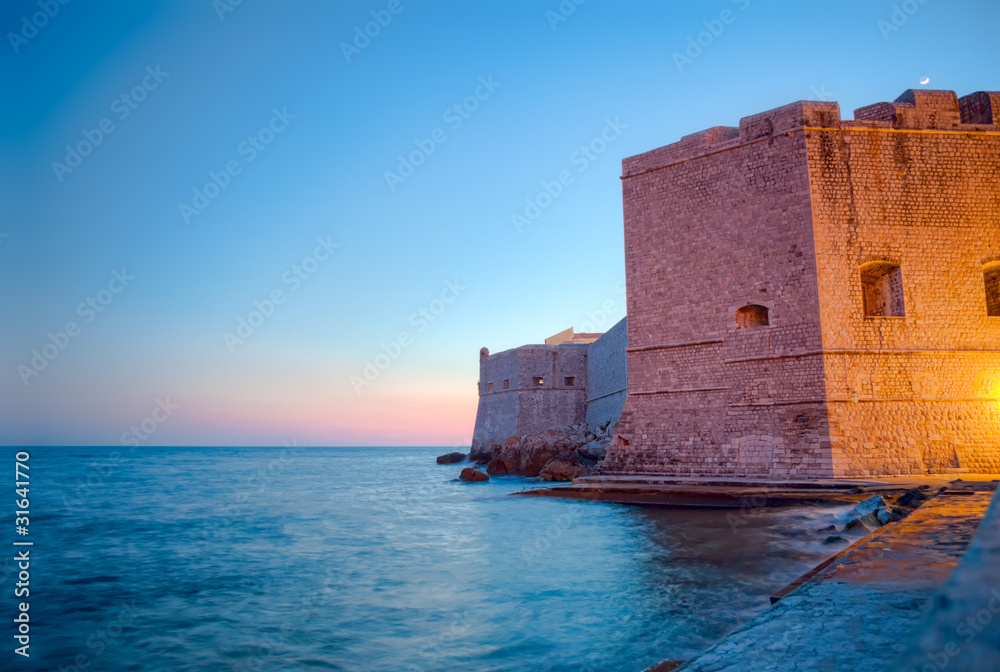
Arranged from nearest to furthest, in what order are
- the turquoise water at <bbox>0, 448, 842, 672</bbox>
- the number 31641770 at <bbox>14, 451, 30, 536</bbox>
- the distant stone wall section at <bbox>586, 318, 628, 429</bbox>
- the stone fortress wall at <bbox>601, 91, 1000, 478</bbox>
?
the turquoise water at <bbox>0, 448, 842, 672</bbox> < the number 31641770 at <bbox>14, 451, 30, 536</bbox> < the stone fortress wall at <bbox>601, 91, 1000, 478</bbox> < the distant stone wall section at <bbox>586, 318, 628, 429</bbox>

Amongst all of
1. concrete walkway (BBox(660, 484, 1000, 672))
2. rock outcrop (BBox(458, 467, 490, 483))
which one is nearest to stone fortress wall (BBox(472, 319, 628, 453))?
rock outcrop (BBox(458, 467, 490, 483))

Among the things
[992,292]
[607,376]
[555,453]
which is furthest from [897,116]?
[555,453]

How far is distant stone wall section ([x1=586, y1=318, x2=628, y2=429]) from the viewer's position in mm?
19969

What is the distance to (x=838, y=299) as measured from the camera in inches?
424

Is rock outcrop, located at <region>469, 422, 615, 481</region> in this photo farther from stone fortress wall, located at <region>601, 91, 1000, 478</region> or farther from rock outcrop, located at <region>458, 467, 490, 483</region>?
stone fortress wall, located at <region>601, 91, 1000, 478</region>

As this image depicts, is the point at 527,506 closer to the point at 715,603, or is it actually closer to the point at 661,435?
the point at 661,435

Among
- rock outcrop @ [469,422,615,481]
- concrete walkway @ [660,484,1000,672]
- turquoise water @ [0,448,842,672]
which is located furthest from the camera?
rock outcrop @ [469,422,615,481]

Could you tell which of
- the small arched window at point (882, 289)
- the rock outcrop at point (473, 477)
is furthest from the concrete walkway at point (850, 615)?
the rock outcrop at point (473, 477)

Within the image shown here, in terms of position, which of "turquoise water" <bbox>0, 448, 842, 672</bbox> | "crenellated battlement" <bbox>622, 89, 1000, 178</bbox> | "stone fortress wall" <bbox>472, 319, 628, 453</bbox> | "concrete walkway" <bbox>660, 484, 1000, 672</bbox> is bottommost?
"turquoise water" <bbox>0, 448, 842, 672</bbox>

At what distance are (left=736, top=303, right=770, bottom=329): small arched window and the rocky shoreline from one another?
6.53m

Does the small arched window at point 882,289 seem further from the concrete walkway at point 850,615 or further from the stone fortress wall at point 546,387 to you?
the stone fortress wall at point 546,387

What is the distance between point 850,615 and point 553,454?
18677 mm

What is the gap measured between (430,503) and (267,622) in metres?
10.5

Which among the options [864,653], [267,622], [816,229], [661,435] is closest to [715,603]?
[864,653]
